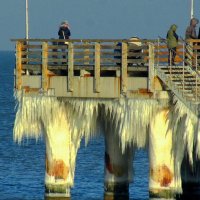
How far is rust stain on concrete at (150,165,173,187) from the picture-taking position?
5238 centimetres

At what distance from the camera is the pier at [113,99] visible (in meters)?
51.5

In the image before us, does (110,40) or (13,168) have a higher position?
(110,40)

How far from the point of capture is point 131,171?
187 ft

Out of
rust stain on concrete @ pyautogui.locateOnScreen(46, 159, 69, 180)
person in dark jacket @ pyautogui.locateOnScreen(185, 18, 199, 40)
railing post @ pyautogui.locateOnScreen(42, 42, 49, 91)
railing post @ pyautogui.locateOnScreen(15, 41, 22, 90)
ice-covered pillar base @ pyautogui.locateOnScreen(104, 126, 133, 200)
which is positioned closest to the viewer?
railing post @ pyautogui.locateOnScreen(42, 42, 49, 91)

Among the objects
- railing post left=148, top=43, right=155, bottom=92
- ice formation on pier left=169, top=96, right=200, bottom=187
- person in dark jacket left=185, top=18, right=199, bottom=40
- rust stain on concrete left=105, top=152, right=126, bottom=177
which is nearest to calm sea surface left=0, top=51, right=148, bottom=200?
rust stain on concrete left=105, top=152, right=126, bottom=177

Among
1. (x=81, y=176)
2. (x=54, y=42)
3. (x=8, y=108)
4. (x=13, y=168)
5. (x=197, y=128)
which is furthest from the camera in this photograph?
(x=8, y=108)

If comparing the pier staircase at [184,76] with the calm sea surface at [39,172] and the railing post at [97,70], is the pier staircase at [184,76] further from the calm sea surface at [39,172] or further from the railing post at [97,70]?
the calm sea surface at [39,172]

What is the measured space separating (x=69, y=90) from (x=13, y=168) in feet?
74.3

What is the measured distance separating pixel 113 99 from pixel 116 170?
5.36 metres

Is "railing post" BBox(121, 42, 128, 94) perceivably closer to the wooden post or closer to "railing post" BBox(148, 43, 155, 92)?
"railing post" BBox(148, 43, 155, 92)

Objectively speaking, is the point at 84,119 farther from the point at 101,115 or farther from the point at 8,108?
the point at 8,108

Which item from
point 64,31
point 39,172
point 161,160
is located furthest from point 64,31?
point 39,172

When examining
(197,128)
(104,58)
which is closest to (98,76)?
(104,58)

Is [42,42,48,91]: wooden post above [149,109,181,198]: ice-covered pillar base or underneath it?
above
